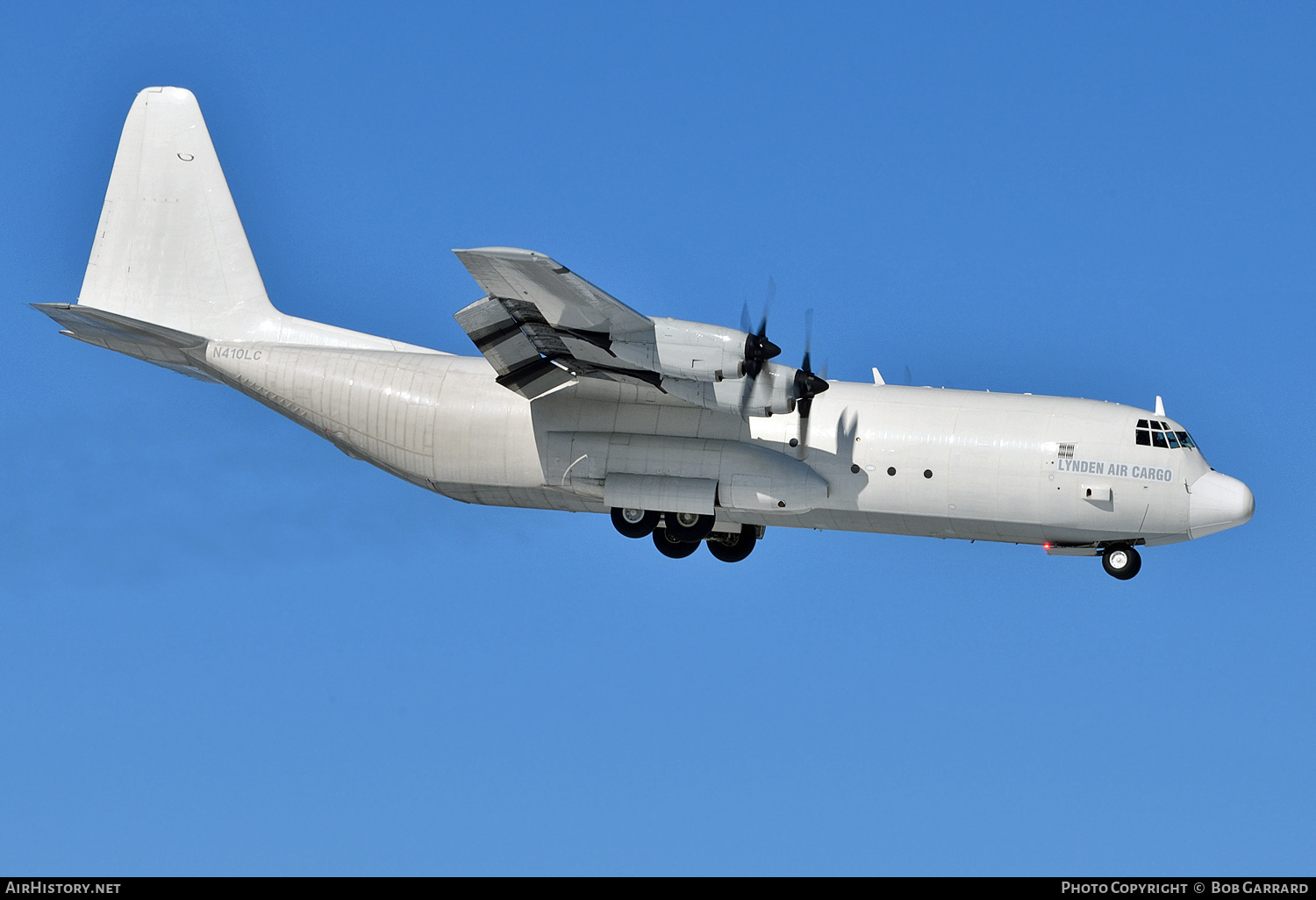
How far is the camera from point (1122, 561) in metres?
24.8

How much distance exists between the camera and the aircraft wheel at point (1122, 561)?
2483 centimetres

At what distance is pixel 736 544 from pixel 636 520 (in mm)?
2417

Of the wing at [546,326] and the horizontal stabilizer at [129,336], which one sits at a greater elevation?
the horizontal stabilizer at [129,336]

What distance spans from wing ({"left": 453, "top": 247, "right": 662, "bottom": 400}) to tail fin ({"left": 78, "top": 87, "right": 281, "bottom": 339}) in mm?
5807

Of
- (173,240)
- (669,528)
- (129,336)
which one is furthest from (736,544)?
(173,240)

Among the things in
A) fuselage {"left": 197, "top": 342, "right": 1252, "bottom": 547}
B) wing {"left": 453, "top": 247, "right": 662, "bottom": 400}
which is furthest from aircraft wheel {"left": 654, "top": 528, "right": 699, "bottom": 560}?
wing {"left": 453, "top": 247, "right": 662, "bottom": 400}

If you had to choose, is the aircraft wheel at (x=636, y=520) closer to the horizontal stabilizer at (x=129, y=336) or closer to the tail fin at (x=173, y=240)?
the tail fin at (x=173, y=240)

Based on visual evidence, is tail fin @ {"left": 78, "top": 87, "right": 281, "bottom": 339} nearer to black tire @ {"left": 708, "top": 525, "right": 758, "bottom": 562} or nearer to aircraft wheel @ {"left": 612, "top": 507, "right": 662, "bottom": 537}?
A: aircraft wheel @ {"left": 612, "top": 507, "right": 662, "bottom": 537}

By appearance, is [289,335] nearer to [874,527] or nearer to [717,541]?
[717,541]

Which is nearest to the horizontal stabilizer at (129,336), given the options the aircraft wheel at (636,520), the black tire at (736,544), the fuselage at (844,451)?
the fuselage at (844,451)

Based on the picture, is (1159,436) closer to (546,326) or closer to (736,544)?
(736,544)

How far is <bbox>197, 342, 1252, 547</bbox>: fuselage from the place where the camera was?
2438 centimetres

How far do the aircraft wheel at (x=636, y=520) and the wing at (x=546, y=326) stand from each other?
239cm
